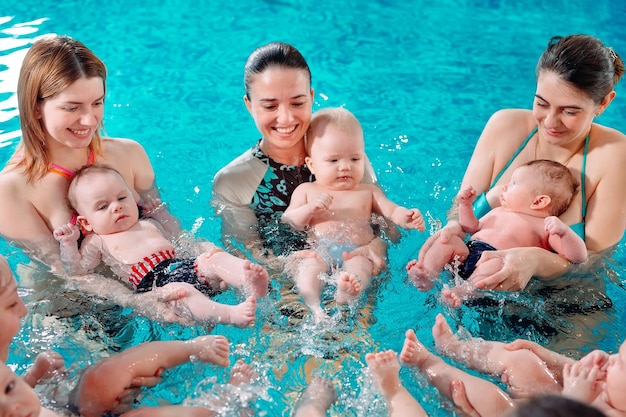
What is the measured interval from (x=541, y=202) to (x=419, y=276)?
0.80 m

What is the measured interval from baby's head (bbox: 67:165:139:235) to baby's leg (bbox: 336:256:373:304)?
1216 mm

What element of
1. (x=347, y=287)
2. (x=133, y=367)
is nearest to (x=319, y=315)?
(x=347, y=287)

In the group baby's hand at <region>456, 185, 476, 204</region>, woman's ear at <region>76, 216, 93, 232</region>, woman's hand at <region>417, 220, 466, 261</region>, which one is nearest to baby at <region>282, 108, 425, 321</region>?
woman's hand at <region>417, 220, 466, 261</region>

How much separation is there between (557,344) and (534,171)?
97 cm

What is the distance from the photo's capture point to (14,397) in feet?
7.16

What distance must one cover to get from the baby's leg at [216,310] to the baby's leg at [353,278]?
46 cm

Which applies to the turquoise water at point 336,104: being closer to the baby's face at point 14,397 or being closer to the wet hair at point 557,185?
the wet hair at point 557,185

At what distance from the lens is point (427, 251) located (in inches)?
144

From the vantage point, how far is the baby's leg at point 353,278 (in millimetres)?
3412

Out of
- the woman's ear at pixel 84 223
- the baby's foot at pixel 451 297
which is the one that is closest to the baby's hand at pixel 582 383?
the baby's foot at pixel 451 297

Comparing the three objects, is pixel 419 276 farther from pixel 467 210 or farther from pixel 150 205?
pixel 150 205

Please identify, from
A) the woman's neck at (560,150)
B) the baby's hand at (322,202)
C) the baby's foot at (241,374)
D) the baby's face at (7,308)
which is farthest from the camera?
the woman's neck at (560,150)

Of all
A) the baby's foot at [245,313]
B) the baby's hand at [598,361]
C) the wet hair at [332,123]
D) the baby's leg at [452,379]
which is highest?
the wet hair at [332,123]

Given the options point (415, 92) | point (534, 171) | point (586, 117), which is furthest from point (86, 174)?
point (415, 92)
